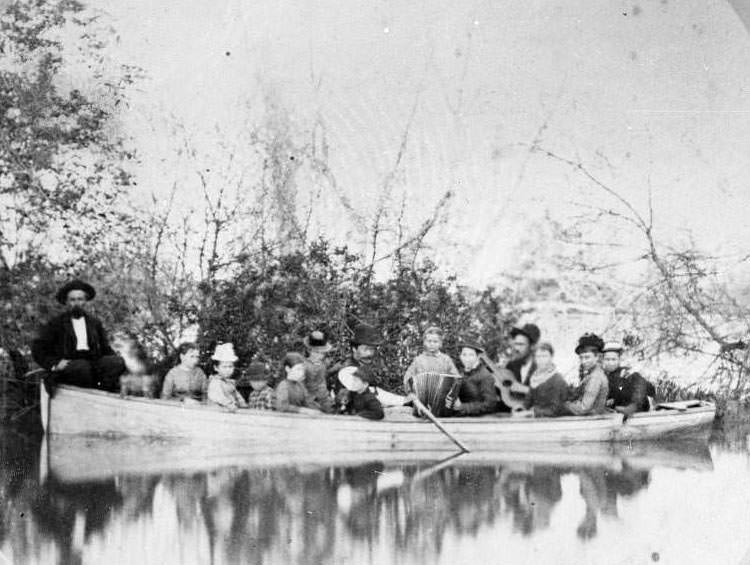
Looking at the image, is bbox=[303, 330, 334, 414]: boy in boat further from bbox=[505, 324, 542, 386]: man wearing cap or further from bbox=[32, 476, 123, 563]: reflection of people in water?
bbox=[32, 476, 123, 563]: reflection of people in water

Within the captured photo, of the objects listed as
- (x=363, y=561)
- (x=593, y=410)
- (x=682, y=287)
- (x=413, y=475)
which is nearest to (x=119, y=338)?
(x=413, y=475)

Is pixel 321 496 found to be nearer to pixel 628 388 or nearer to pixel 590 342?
pixel 590 342

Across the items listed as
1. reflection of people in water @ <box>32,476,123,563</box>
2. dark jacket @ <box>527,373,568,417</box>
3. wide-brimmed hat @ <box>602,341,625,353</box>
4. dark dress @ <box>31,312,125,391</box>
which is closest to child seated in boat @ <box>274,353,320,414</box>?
dark dress @ <box>31,312,125,391</box>

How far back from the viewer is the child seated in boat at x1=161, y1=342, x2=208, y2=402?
4648 mm

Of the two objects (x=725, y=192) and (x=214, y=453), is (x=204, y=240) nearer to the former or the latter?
(x=214, y=453)

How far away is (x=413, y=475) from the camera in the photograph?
434 cm

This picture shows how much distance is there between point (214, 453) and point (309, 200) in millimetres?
1098

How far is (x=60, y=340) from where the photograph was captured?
4629mm

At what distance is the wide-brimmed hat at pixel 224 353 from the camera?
465 centimetres

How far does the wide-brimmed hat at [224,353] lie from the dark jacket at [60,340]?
46 centimetres

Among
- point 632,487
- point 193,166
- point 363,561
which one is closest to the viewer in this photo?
point 363,561

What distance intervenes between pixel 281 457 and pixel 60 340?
104 cm

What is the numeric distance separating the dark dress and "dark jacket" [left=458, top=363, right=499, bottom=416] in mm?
1430

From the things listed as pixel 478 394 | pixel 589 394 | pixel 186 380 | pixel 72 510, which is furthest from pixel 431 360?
pixel 72 510
